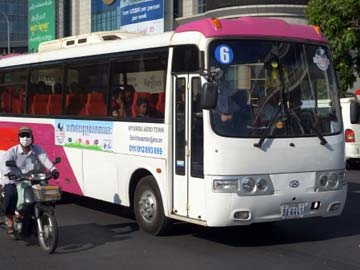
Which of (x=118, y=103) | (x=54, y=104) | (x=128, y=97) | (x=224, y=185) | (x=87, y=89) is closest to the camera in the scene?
(x=224, y=185)

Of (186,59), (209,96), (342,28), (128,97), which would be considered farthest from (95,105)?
(342,28)

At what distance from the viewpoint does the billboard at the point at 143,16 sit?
1890 inches

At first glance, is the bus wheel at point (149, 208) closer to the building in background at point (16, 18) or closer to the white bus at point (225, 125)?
the white bus at point (225, 125)

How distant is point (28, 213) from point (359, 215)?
219 inches

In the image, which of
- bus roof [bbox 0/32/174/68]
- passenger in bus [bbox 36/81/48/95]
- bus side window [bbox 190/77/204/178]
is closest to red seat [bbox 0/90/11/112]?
bus roof [bbox 0/32/174/68]

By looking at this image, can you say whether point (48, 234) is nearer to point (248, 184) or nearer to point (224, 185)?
point (224, 185)

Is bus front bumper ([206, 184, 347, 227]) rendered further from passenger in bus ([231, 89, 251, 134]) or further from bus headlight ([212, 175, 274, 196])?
passenger in bus ([231, 89, 251, 134])

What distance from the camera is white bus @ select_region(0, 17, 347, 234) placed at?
8.09 m

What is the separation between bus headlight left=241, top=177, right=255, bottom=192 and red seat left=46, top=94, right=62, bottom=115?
15.3 feet

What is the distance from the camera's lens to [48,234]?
8.13 metres

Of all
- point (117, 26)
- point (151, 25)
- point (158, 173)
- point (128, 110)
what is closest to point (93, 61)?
point (128, 110)

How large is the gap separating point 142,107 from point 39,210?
214 centimetres

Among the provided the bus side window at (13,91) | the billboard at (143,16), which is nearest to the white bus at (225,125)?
the bus side window at (13,91)

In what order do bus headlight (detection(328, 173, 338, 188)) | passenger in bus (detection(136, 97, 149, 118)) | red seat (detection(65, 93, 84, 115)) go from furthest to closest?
red seat (detection(65, 93, 84, 115)) < passenger in bus (detection(136, 97, 149, 118)) < bus headlight (detection(328, 173, 338, 188))
